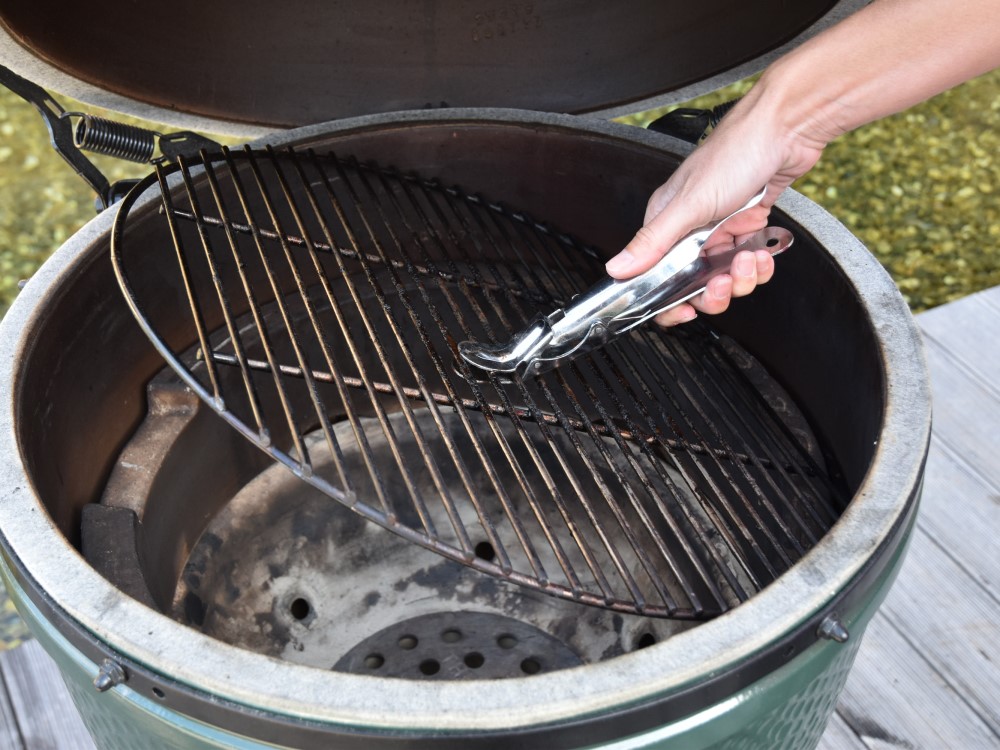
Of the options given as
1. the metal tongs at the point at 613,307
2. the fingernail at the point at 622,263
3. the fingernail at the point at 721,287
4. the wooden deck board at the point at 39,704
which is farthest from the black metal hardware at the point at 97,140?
the wooden deck board at the point at 39,704

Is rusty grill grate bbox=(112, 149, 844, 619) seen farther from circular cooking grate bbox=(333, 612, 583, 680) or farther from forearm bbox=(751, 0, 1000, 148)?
forearm bbox=(751, 0, 1000, 148)

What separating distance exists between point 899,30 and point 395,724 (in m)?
0.81

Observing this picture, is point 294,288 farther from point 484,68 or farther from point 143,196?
point 484,68

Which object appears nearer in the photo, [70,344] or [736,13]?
[70,344]

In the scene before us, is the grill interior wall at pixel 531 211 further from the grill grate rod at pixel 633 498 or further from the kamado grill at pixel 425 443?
the grill grate rod at pixel 633 498

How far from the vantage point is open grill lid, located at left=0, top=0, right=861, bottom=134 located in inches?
58.1

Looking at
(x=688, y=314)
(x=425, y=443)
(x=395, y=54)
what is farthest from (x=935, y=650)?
(x=395, y=54)

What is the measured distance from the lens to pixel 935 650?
1787 mm

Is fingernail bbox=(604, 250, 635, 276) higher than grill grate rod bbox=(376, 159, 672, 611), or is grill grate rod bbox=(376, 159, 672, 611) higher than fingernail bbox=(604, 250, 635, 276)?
fingernail bbox=(604, 250, 635, 276)

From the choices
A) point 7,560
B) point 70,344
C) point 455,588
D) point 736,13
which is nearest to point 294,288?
point 70,344

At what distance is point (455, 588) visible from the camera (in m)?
1.52

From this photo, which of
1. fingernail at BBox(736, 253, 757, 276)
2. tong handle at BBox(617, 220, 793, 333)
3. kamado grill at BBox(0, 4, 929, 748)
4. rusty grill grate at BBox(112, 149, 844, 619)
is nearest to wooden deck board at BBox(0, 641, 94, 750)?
kamado grill at BBox(0, 4, 929, 748)

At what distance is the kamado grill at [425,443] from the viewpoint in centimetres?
87

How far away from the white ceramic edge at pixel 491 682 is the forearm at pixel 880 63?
28 cm
